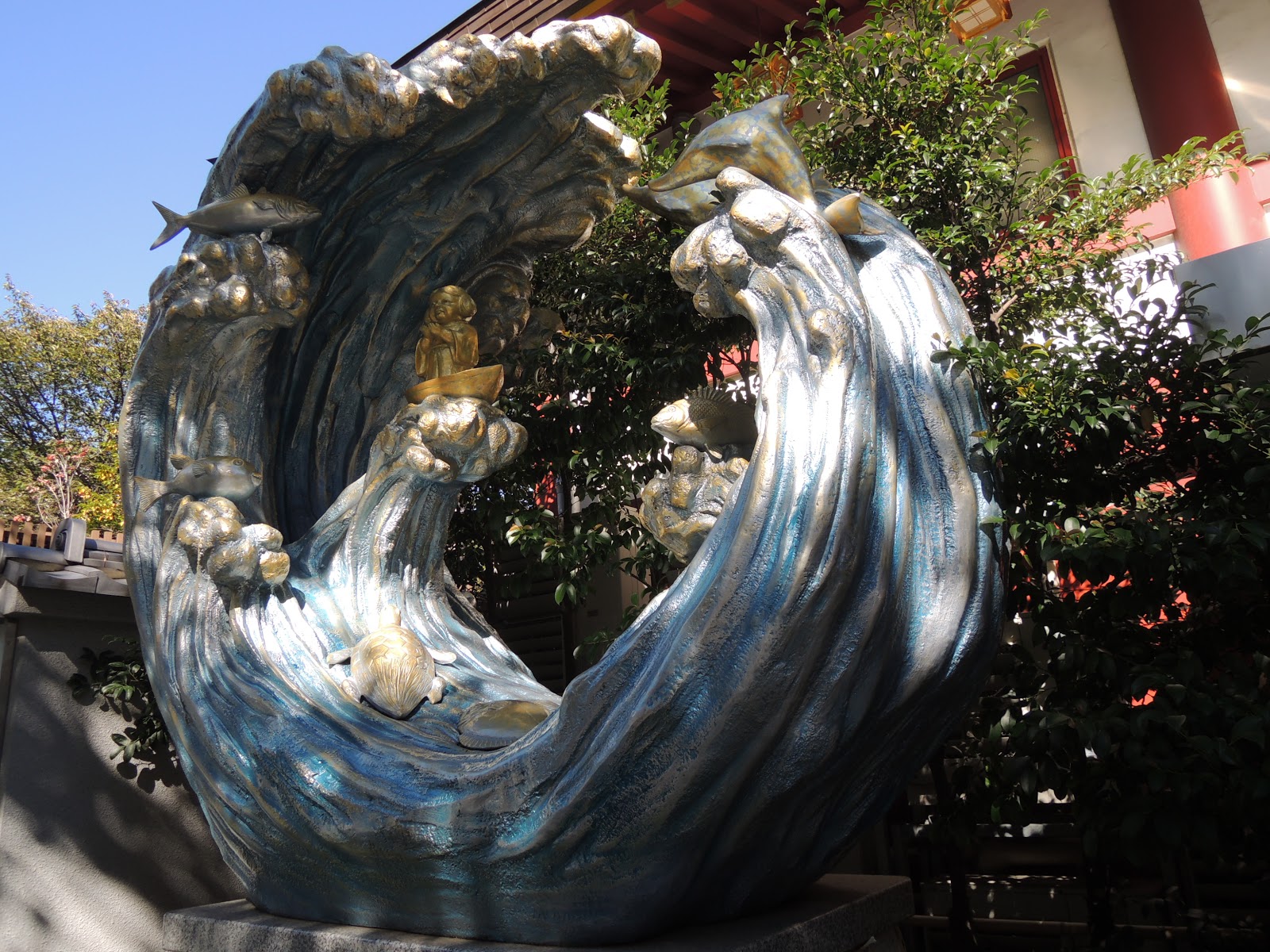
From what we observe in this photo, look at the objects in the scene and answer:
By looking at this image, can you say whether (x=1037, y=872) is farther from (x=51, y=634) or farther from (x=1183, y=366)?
(x=51, y=634)

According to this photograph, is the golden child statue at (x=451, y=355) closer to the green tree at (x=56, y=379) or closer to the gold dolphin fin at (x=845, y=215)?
the gold dolphin fin at (x=845, y=215)

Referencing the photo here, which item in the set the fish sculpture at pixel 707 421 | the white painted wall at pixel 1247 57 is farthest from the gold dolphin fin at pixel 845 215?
the white painted wall at pixel 1247 57

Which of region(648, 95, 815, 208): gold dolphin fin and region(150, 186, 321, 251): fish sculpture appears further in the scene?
region(150, 186, 321, 251): fish sculpture

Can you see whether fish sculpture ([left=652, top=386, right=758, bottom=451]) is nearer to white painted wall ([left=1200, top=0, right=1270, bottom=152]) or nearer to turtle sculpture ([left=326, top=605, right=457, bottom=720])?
turtle sculpture ([left=326, top=605, right=457, bottom=720])

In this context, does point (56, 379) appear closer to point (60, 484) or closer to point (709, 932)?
point (60, 484)

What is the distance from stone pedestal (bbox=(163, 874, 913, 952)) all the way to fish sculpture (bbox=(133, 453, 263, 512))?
1064 millimetres

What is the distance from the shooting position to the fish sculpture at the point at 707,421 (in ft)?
7.54

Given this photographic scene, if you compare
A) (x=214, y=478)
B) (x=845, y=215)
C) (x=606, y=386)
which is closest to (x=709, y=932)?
(x=845, y=215)

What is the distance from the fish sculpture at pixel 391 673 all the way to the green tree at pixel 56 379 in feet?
54.1

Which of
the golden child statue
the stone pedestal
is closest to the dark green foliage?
the stone pedestal

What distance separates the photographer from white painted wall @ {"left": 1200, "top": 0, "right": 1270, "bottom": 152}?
14.8 ft

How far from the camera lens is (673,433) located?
2.31 metres

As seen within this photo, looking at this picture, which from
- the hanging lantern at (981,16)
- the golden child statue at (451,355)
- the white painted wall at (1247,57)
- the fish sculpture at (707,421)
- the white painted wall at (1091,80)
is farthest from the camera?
the white painted wall at (1091,80)

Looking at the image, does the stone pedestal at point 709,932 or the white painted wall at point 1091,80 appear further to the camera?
the white painted wall at point 1091,80
